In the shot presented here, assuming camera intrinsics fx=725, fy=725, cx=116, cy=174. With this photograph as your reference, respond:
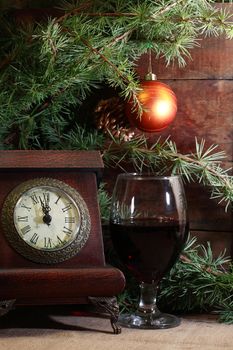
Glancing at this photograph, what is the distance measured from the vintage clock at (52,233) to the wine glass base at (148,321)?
5 cm

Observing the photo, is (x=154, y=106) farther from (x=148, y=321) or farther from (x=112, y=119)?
(x=148, y=321)

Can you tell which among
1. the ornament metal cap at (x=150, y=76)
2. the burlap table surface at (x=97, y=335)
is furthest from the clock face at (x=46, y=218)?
the ornament metal cap at (x=150, y=76)

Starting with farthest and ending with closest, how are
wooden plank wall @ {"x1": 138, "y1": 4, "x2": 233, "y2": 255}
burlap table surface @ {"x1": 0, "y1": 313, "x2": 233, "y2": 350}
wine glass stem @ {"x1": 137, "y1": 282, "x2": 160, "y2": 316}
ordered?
wooden plank wall @ {"x1": 138, "y1": 4, "x2": 233, "y2": 255} < wine glass stem @ {"x1": 137, "y1": 282, "x2": 160, "y2": 316} < burlap table surface @ {"x1": 0, "y1": 313, "x2": 233, "y2": 350}

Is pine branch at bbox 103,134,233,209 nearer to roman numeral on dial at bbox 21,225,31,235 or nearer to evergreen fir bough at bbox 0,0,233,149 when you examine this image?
evergreen fir bough at bbox 0,0,233,149

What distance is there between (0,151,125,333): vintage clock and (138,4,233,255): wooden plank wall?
22 cm

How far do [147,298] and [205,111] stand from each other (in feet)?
1.12

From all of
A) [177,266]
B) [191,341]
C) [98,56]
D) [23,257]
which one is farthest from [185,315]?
[98,56]

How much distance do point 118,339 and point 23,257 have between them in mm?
177

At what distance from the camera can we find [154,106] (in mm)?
1133

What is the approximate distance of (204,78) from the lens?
1.23m

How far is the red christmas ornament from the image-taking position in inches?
44.6

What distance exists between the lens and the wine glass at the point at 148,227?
1037 millimetres

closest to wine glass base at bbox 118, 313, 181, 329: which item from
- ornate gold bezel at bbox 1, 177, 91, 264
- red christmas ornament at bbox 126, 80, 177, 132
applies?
ornate gold bezel at bbox 1, 177, 91, 264

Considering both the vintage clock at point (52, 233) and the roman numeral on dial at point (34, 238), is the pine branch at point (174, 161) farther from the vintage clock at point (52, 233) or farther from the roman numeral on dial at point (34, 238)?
the roman numeral on dial at point (34, 238)
